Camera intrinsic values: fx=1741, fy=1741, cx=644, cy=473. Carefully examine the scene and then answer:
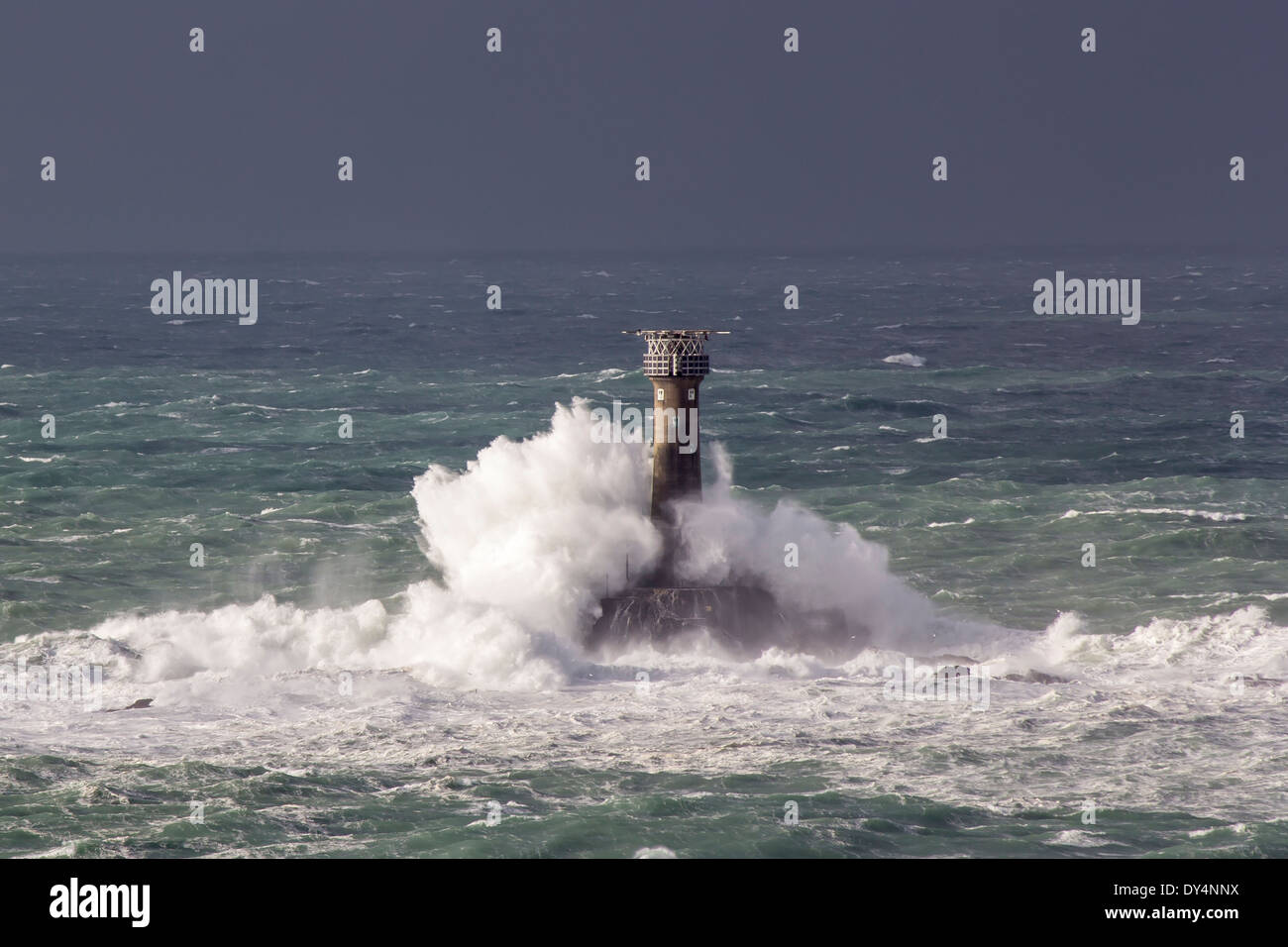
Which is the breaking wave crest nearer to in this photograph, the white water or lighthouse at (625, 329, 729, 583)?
the white water

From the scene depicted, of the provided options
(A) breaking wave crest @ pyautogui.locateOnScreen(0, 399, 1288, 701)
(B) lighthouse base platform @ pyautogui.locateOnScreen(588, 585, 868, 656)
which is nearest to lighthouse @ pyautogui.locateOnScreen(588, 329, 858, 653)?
(B) lighthouse base platform @ pyautogui.locateOnScreen(588, 585, 868, 656)

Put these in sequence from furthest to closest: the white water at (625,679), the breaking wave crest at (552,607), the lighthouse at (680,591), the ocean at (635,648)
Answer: the lighthouse at (680,591)
the breaking wave crest at (552,607)
the white water at (625,679)
the ocean at (635,648)

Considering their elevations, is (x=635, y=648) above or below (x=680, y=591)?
below

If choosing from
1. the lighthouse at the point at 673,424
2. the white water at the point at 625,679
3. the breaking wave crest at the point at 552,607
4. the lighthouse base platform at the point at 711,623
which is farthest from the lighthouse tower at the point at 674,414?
the lighthouse base platform at the point at 711,623

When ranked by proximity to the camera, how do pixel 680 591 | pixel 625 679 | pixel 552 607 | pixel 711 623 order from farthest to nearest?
1. pixel 680 591
2. pixel 552 607
3. pixel 711 623
4. pixel 625 679

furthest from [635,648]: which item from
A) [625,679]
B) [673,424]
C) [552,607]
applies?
[673,424]

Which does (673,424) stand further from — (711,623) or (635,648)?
(635,648)

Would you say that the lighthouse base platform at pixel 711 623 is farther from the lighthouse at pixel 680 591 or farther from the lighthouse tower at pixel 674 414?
the lighthouse tower at pixel 674 414
